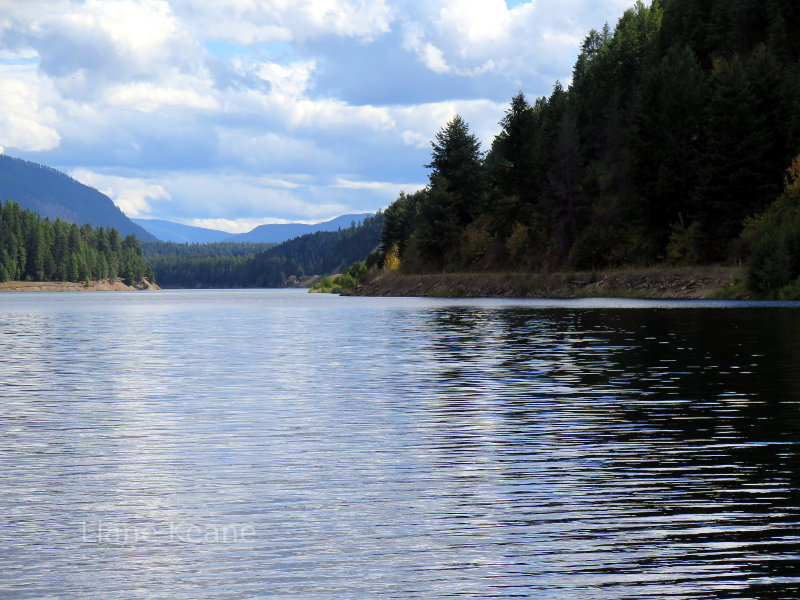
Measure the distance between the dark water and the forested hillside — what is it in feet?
201

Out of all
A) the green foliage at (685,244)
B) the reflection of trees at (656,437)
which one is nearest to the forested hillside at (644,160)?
the green foliage at (685,244)

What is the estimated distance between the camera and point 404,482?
1330cm

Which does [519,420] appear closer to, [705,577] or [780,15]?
[705,577]

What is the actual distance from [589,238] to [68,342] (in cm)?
7942

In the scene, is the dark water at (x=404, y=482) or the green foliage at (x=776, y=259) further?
the green foliage at (x=776, y=259)

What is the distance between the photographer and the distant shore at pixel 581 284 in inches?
3620

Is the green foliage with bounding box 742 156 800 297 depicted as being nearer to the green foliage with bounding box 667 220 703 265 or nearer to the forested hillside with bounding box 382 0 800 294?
the forested hillside with bounding box 382 0 800 294

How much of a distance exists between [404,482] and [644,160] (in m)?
97.5

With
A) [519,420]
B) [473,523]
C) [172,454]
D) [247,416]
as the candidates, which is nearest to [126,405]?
[247,416]

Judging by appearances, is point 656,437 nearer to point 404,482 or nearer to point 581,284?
point 404,482

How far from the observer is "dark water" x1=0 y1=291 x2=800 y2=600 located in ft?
29.8

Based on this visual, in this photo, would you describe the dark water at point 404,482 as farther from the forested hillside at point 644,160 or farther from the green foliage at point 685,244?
the green foliage at point 685,244

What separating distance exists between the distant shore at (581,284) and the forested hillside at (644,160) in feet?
9.74

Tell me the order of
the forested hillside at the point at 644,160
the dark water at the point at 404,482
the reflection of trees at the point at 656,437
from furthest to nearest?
the forested hillside at the point at 644,160
the reflection of trees at the point at 656,437
the dark water at the point at 404,482
